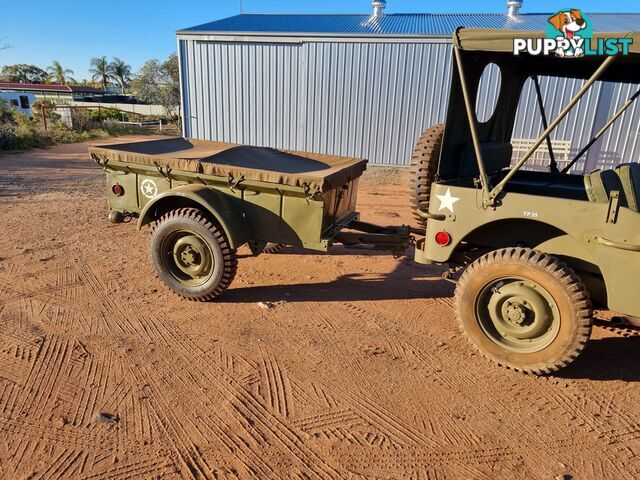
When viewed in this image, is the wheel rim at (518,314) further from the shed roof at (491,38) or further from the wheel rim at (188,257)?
the wheel rim at (188,257)

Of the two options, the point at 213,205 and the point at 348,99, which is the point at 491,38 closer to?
the point at 213,205

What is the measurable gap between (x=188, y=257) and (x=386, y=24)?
→ 12.9m

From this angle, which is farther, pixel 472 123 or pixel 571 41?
pixel 472 123

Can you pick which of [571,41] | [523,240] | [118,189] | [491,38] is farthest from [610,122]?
[118,189]

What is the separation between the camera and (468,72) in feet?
13.0

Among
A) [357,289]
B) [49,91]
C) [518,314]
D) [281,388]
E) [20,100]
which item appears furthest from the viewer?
[49,91]

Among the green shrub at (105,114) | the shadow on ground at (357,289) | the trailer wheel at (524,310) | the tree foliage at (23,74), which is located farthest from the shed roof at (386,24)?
the tree foliage at (23,74)

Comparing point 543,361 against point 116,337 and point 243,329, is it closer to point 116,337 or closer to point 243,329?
point 243,329

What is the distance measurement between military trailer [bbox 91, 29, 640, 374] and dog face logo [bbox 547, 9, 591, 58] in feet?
0.45

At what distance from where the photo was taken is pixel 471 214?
3574 mm

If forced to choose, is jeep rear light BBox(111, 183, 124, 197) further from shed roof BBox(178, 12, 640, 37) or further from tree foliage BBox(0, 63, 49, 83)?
tree foliage BBox(0, 63, 49, 83)

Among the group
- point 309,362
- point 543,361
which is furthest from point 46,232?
point 543,361

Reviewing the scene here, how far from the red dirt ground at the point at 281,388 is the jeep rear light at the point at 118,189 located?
3.22ft

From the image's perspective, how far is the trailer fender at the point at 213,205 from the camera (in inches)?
164
